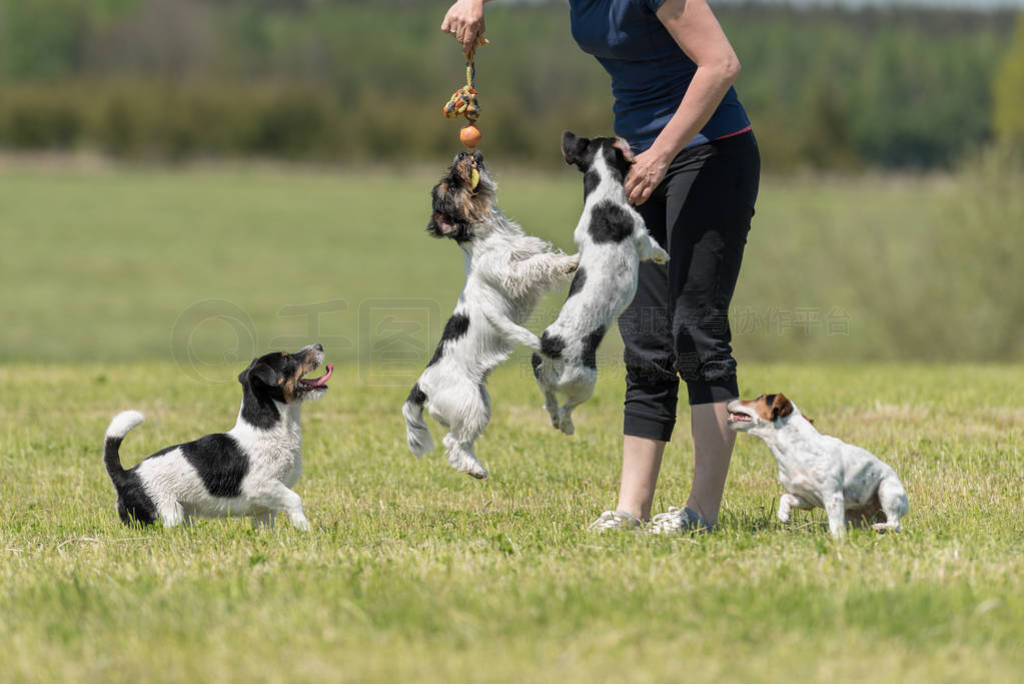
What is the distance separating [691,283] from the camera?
5.56 m

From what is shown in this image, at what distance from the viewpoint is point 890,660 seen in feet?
12.2

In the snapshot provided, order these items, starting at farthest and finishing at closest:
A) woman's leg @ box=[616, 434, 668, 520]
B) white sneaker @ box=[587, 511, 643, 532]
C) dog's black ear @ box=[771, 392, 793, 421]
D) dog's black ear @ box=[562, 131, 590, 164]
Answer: woman's leg @ box=[616, 434, 668, 520]
white sneaker @ box=[587, 511, 643, 532]
dog's black ear @ box=[771, 392, 793, 421]
dog's black ear @ box=[562, 131, 590, 164]

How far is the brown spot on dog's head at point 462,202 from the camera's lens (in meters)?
5.05

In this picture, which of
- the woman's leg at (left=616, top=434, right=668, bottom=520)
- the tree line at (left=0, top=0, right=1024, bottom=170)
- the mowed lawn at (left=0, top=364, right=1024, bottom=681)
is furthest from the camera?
the tree line at (left=0, top=0, right=1024, bottom=170)

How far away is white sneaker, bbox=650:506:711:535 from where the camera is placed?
5.57m

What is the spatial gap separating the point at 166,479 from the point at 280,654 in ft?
7.86

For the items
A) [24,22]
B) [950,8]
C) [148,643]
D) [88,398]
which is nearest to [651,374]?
[148,643]

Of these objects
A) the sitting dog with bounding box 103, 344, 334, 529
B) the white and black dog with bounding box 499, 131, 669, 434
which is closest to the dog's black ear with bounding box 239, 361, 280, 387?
the sitting dog with bounding box 103, 344, 334, 529

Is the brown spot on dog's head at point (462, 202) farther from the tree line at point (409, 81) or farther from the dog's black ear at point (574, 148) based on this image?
the tree line at point (409, 81)

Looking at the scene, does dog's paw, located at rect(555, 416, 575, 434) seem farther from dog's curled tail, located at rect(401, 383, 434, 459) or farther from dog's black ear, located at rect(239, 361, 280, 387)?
dog's black ear, located at rect(239, 361, 280, 387)

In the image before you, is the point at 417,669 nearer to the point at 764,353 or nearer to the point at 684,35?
the point at 684,35

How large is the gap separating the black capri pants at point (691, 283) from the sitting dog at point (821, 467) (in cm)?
26

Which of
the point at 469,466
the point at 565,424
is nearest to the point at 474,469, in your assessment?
the point at 469,466

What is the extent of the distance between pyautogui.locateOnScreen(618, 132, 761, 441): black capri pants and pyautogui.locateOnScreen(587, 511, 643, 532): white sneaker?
1.31 ft
